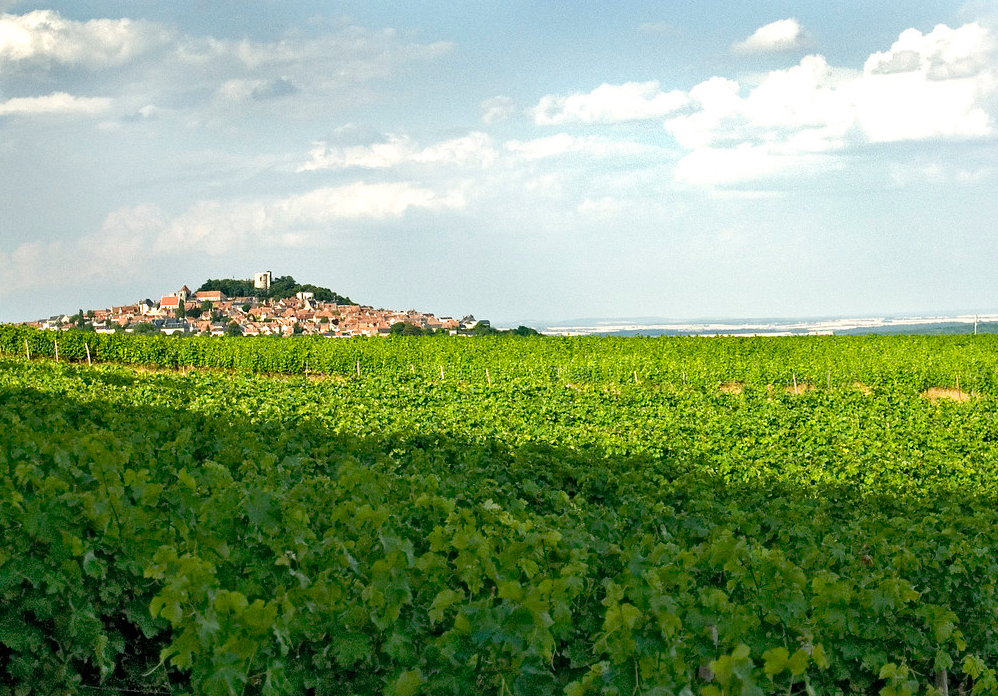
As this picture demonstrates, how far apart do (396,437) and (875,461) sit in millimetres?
10295

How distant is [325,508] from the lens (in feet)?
26.1

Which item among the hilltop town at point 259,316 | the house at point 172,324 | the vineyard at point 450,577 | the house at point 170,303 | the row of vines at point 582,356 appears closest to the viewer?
the vineyard at point 450,577

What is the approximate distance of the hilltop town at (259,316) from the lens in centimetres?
11081

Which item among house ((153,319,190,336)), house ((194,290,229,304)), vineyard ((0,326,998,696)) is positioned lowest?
vineyard ((0,326,998,696))

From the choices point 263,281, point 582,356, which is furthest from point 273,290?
point 582,356

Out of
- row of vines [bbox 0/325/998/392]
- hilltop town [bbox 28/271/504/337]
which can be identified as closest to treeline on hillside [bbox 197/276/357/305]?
hilltop town [bbox 28/271/504/337]

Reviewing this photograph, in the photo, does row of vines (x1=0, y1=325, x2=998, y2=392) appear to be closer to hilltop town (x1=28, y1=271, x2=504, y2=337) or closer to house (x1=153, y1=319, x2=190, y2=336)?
hilltop town (x1=28, y1=271, x2=504, y2=337)

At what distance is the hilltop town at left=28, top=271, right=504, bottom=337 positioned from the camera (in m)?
111

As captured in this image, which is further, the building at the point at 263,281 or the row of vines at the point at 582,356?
the building at the point at 263,281

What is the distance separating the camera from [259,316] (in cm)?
12988

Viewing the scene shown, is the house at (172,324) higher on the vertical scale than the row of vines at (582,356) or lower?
higher

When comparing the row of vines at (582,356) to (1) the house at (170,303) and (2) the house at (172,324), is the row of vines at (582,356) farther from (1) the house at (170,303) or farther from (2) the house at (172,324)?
(1) the house at (170,303)

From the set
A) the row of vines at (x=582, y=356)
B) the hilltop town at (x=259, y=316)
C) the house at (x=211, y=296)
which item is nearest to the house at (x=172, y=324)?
the hilltop town at (x=259, y=316)

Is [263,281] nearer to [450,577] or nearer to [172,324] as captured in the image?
[172,324]
